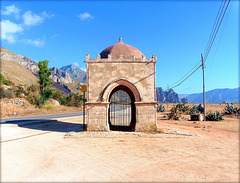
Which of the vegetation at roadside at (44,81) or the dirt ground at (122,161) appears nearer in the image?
the dirt ground at (122,161)

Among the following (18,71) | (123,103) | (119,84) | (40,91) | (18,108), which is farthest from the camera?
(18,71)

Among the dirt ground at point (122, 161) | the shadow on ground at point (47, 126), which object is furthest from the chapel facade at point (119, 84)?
the shadow on ground at point (47, 126)

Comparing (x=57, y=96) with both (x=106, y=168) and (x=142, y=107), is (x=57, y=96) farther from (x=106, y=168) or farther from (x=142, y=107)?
(x=106, y=168)

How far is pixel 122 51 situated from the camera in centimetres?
1225

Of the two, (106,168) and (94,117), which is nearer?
(106,168)

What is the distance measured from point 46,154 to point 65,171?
2083 millimetres

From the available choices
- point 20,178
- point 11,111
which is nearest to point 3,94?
point 11,111

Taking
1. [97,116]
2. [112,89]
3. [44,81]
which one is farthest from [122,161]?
[44,81]

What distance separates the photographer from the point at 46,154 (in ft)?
21.5

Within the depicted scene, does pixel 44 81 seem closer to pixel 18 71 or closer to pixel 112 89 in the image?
pixel 112 89

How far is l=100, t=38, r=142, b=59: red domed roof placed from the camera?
39.5 ft

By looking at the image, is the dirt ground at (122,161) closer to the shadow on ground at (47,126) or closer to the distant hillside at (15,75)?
the shadow on ground at (47,126)

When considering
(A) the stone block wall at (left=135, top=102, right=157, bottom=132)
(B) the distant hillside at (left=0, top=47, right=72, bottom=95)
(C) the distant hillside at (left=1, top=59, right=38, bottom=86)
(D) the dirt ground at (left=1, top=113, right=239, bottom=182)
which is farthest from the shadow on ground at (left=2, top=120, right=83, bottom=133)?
(C) the distant hillside at (left=1, top=59, right=38, bottom=86)

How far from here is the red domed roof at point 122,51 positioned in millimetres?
12048
